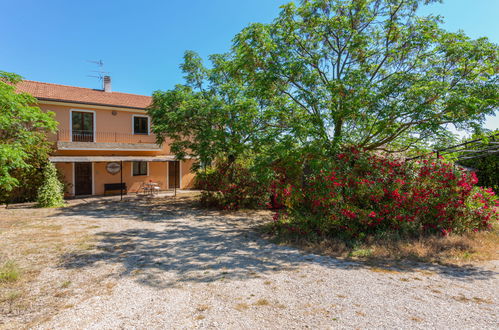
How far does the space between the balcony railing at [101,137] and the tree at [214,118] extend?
5.06 meters

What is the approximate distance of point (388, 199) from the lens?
7.47 metres

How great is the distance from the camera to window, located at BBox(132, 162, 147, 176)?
61.7ft

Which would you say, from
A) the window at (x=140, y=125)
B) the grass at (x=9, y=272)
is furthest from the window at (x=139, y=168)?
the grass at (x=9, y=272)

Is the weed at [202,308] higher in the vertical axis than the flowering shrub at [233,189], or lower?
lower

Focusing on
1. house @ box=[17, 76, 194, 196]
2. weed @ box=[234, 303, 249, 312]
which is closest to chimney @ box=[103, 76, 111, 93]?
house @ box=[17, 76, 194, 196]

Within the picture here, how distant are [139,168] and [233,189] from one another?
9.55 metres

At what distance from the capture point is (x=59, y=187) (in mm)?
13961

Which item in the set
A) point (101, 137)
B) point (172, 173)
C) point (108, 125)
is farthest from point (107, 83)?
point (172, 173)

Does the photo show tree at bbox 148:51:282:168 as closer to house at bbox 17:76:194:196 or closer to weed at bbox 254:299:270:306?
house at bbox 17:76:194:196

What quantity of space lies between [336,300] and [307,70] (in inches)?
261

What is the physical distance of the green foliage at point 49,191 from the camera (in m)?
13.0

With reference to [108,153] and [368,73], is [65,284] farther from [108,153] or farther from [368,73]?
[108,153]

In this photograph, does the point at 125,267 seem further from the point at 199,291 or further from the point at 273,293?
the point at 273,293

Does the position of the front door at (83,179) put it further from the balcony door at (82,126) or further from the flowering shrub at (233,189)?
the flowering shrub at (233,189)
